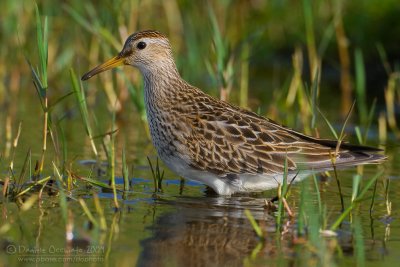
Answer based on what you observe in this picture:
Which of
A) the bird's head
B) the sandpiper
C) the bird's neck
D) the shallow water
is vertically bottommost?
the shallow water

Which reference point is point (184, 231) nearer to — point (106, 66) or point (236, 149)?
point (236, 149)

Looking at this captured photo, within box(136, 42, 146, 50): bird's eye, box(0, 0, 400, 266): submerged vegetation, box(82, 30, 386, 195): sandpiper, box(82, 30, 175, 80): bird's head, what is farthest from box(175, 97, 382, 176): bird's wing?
box(136, 42, 146, 50): bird's eye

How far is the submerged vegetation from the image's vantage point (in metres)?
7.96

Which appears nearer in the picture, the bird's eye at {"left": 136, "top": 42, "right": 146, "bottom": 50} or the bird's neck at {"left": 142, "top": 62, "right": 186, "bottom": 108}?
the bird's neck at {"left": 142, "top": 62, "right": 186, "bottom": 108}

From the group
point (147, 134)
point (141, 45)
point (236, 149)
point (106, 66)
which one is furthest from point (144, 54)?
point (147, 134)

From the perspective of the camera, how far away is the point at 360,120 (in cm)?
1452

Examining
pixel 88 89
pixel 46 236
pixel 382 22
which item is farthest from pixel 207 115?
pixel 382 22

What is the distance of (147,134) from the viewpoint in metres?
12.9

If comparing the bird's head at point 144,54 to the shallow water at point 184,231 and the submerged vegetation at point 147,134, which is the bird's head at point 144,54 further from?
the shallow water at point 184,231

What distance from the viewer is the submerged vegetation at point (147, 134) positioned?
7.96m

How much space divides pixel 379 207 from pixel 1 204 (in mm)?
3757

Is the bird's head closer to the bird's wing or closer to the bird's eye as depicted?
the bird's eye

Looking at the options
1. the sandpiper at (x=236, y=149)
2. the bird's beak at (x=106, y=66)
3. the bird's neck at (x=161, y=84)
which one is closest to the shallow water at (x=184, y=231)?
the sandpiper at (x=236, y=149)

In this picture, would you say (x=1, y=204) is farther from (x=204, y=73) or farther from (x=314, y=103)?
(x=204, y=73)
